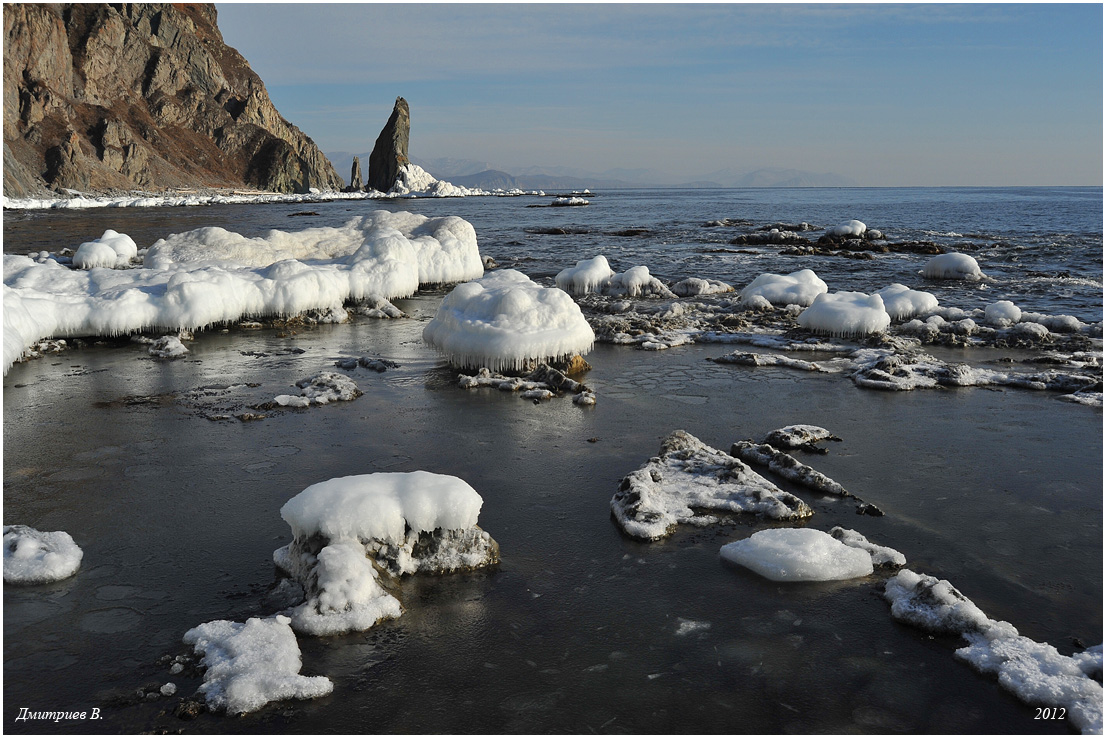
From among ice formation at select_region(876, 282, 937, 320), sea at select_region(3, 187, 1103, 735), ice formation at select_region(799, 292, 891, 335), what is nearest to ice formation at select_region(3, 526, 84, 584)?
sea at select_region(3, 187, 1103, 735)

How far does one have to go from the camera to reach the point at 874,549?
6.53 meters

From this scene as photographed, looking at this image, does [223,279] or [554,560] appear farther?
[223,279]

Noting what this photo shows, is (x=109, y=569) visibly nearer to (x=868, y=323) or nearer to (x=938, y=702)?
(x=938, y=702)

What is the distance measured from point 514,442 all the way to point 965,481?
505 cm

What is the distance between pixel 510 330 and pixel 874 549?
271 inches

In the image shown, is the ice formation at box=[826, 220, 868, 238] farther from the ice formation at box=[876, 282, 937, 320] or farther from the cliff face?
the cliff face

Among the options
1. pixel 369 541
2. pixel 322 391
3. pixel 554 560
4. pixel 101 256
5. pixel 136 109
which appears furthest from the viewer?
pixel 136 109

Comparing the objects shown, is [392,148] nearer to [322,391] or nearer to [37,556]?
[322,391]

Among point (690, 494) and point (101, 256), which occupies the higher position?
point (101, 256)

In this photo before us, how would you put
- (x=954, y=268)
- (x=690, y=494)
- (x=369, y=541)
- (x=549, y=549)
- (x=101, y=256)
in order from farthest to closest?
(x=954, y=268) < (x=101, y=256) < (x=690, y=494) < (x=549, y=549) < (x=369, y=541)

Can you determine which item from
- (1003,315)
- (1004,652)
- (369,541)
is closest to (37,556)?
(369,541)

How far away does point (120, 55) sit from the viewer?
105 metres

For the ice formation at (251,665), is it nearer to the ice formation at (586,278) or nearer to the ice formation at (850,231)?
the ice formation at (586,278)

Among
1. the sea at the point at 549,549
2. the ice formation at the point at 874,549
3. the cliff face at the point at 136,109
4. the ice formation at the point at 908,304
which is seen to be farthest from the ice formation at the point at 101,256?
the cliff face at the point at 136,109
